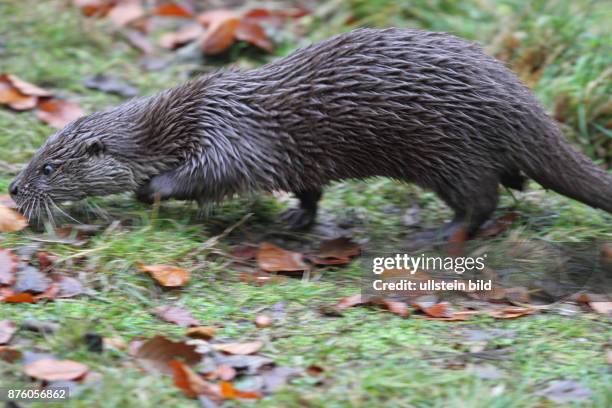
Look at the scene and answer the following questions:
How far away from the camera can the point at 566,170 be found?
11.9 feet

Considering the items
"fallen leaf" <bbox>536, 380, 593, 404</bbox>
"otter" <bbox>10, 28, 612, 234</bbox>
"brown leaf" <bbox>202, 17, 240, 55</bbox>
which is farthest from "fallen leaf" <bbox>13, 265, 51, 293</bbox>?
"brown leaf" <bbox>202, 17, 240, 55</bbox>

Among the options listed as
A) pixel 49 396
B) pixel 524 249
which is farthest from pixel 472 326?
pixel 49 396

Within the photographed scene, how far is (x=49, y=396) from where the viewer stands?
8.00ft

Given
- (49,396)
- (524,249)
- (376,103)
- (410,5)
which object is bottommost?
(49,396)

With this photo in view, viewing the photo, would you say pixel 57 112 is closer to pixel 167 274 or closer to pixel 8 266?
pixel 8 266

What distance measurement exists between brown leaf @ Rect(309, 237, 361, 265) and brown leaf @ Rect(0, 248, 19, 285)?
1178mm

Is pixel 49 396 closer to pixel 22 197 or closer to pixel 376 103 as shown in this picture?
pixel 22 197

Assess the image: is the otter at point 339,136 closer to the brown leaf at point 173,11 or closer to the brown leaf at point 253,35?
the brown leaf at point 253,35

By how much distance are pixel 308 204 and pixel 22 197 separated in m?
1.23

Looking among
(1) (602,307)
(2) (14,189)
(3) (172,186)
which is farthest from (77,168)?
(1) (602,307)

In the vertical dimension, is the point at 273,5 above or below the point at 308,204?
above

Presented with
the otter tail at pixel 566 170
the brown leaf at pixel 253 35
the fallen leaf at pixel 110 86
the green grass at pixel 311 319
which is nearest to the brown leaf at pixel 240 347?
the green grass at pixel 311 319

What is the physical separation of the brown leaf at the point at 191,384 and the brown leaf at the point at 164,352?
0.10 meters

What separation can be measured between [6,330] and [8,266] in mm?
470
